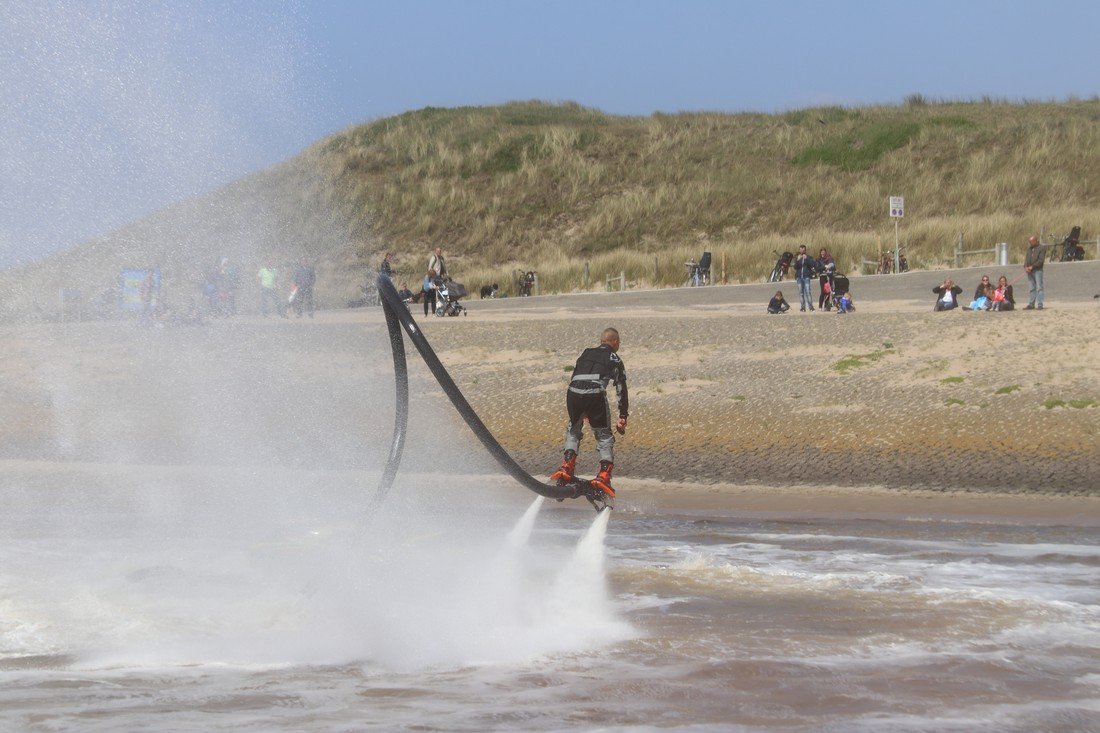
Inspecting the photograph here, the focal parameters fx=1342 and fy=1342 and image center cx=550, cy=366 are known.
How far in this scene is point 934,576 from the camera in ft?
38.5

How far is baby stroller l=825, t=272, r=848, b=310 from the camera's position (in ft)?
Answer: 93.4

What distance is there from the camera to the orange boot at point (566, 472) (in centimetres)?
1151

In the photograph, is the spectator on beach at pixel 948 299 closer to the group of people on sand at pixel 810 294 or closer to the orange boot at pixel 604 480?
the group of people on sand at pixel 810 294

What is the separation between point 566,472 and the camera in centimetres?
1161

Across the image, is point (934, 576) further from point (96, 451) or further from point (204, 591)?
point (96, 451)

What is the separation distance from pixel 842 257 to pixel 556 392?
22.4 meters

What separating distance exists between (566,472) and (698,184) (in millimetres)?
48803

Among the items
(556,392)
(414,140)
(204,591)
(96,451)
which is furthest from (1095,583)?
(414,140)

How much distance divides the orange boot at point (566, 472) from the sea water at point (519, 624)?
2.40ft

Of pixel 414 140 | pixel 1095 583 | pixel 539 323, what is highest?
pixel 414 140

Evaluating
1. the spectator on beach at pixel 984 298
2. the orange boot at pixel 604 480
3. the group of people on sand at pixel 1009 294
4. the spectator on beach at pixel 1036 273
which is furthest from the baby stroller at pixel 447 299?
the orange boot at pixel 604 480

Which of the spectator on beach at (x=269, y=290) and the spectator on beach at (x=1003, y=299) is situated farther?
the spectator on beach at (x=1003, y=299)

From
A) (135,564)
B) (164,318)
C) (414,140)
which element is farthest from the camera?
(414,140)

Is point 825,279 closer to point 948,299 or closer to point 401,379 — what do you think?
point 948,299
